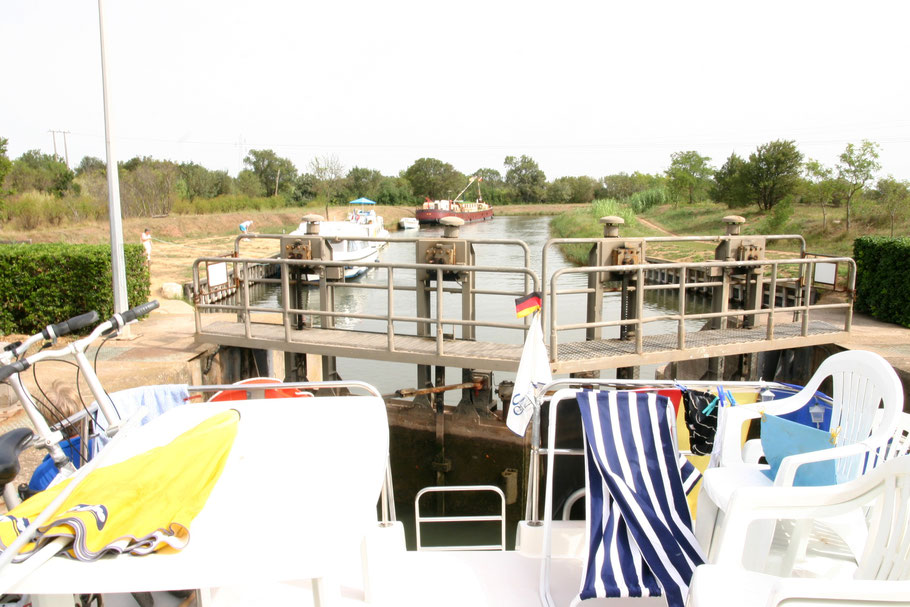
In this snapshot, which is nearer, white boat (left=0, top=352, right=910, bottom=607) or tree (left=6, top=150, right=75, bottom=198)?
white boat (left=0, top=352, right=910, bottom=607)

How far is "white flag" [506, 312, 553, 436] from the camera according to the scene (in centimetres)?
452

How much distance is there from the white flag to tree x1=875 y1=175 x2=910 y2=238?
23.6 metres

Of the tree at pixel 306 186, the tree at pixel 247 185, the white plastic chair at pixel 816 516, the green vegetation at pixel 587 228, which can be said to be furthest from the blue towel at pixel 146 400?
the tree at pixel 306 186

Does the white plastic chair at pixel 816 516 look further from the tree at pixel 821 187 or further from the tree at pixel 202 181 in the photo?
the tree at pixel 202 181

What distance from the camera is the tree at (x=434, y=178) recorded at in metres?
87.9

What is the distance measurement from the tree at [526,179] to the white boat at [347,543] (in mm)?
92448

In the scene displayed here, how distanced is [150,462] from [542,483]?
A: 16.9 ft

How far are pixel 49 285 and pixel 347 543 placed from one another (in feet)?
35.5

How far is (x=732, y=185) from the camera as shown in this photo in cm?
3875

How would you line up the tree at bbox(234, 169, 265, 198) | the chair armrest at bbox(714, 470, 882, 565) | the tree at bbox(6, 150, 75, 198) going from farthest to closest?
the tree at bbox(234, 169, 265, 198), the tree at bbox(6, 150, 75, 198), the chair armrest at bbox(714, 470, 882, 565)

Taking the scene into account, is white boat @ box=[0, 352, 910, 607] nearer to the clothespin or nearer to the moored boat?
the clothespin

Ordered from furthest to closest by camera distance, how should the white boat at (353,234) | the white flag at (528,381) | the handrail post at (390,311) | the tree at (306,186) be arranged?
the tree at (306,186) → the white boat at (353,234) → the handrail post at (390,311) → the white flag at (528,381)


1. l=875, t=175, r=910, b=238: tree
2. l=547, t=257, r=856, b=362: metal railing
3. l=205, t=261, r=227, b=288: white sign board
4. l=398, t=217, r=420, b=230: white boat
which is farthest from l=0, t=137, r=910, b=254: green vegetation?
l=547, t=257, r=856, b=362: metal railing

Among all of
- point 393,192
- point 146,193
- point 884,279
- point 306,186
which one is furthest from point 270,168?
point 884,279
